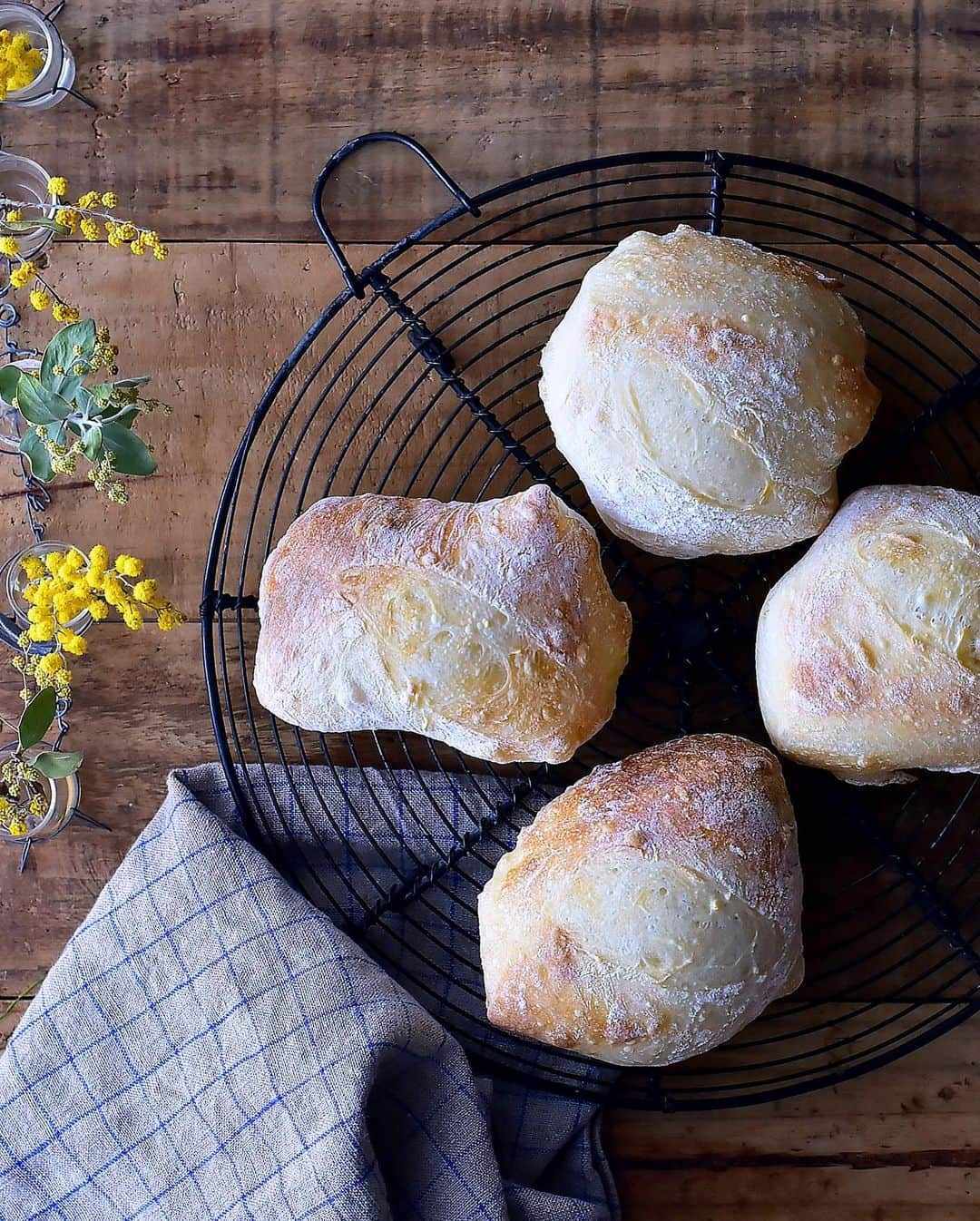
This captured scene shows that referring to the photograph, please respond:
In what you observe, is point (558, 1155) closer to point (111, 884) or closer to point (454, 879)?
point (454, 879)

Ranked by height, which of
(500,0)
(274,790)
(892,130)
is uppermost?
(500,0)

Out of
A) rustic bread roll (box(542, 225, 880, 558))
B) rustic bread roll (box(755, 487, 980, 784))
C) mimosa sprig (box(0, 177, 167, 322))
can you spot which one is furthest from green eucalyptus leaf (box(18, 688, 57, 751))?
rustic bread roll (box(755, 487, 980, 784))

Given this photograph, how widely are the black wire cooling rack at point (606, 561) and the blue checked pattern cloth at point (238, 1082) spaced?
0.08 meters

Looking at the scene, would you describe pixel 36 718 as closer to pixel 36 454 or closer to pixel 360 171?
pixel 36 454

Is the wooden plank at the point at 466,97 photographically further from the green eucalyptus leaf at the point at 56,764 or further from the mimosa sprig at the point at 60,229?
the green eucalyptus leaf at the point at 56,764

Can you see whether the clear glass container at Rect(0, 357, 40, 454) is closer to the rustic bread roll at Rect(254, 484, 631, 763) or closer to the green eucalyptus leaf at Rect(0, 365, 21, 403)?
the green eucalyptus leaf at Rect(0, 365, 21, 403)

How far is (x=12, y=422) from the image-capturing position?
4.90ft

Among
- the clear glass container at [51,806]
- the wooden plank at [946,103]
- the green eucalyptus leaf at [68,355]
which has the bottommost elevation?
the clear glass container at [51,806]

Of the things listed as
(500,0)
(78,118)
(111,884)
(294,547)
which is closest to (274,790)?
(111,884)

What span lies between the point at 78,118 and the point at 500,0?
2.09 feet

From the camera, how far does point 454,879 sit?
143cm

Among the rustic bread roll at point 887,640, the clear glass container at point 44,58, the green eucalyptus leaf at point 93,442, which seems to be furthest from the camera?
the clear glass container at point 44,58

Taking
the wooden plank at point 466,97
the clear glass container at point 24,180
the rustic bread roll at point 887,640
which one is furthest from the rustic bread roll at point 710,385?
the clear glass container at point 24,180

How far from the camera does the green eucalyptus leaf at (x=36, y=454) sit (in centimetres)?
133
